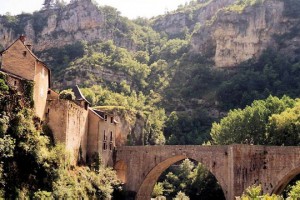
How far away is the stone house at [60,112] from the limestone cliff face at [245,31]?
63422mm

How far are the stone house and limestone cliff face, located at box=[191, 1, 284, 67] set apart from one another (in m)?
63.4

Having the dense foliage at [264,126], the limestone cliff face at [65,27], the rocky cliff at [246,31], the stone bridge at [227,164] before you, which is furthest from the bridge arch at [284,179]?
the limestone cliff face at [65,27]

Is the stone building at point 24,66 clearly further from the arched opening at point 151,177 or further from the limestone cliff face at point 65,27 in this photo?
the limestone cliff face at point 65,27

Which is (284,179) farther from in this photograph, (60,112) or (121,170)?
(60,112)

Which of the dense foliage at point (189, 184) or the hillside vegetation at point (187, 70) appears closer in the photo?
the dense foliage at point (189, 184)

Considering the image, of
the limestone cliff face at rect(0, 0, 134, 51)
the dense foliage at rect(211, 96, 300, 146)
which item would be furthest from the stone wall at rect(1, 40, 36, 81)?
the limestone cliff face at rect(0, 0, 134, 51)

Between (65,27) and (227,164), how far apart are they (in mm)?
90207

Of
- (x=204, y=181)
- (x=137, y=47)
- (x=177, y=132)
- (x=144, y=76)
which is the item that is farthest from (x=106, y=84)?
(x=204, y=181)

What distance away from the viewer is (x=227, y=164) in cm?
5131

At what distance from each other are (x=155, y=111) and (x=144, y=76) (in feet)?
72.3

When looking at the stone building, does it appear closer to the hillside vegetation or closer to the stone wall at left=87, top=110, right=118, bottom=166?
the stone wall at left=87, top=110, right=118, bottom=166

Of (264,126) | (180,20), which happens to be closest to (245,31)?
(264,126)

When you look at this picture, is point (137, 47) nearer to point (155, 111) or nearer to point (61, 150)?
point (155, 111)

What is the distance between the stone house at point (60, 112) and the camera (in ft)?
147
